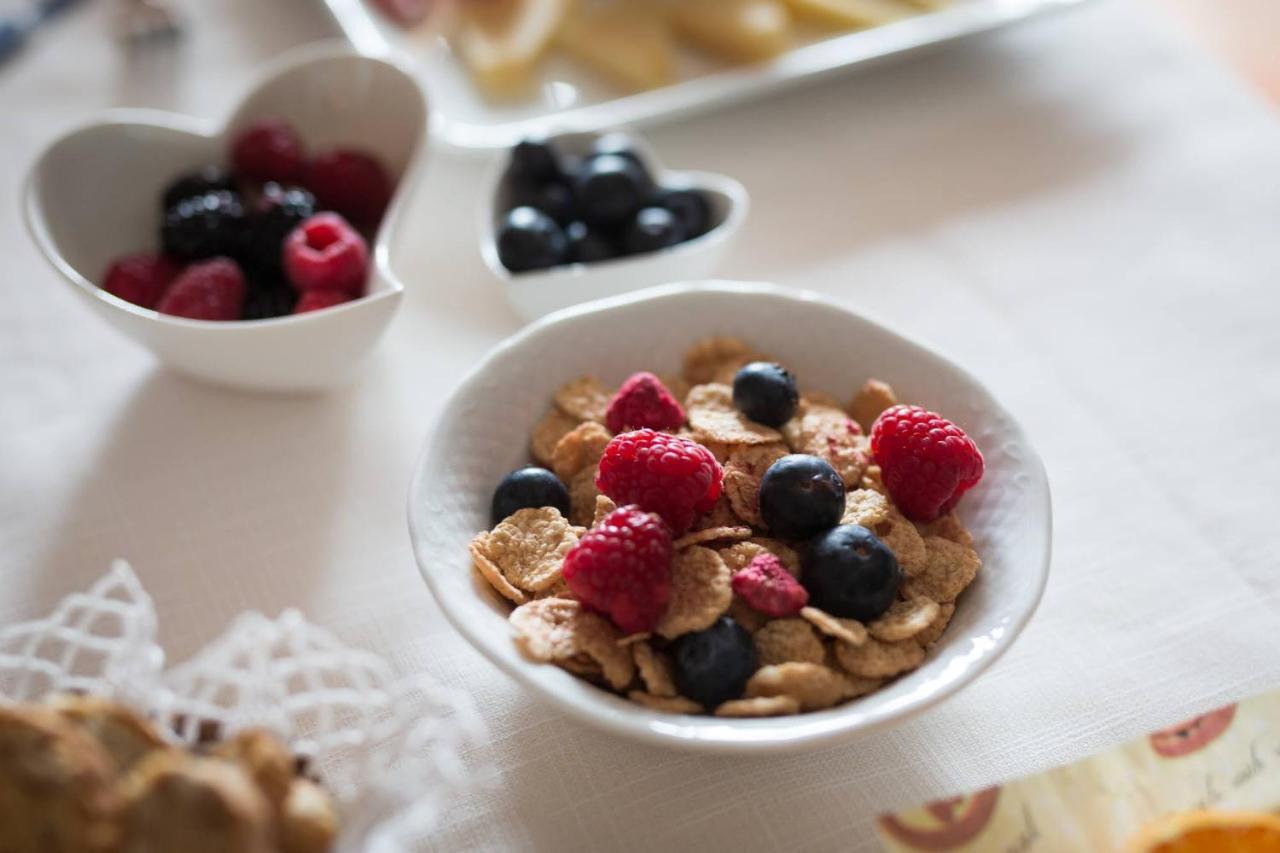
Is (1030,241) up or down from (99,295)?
up

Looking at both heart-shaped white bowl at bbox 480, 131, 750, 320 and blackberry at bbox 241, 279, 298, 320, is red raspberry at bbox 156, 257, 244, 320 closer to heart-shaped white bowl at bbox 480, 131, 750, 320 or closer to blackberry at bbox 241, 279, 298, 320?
blackberry at bbox 241, 279, 298, 320

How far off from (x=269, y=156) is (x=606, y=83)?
0.47m

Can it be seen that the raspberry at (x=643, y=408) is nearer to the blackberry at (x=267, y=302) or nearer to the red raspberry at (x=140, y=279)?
the blackberry at (x=267, y=302)

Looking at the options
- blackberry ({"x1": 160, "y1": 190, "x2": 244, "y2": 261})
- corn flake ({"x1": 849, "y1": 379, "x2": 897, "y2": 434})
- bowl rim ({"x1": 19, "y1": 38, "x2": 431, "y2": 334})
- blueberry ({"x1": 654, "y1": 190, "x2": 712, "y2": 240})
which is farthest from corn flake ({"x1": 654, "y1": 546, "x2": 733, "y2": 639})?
blackberry ({"x1": 160, "y1": 190, "x2": 244, "y2": 261})

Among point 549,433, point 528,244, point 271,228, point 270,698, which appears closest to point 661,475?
point 549,433

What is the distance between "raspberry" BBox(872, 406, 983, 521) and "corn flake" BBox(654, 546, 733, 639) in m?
0.16

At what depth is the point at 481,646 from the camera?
698 millimetres

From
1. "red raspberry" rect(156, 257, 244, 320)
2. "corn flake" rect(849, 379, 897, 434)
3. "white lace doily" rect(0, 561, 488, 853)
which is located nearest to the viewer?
"white lace doily" rect(0, 561, 488, 853)

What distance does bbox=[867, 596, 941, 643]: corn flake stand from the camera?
737 mm

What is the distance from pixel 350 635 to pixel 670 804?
0.30 m

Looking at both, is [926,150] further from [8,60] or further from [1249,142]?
[8,60]

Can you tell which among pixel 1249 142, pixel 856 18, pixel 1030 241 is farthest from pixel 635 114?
pixel 1249 142

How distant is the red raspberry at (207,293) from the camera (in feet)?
3.31

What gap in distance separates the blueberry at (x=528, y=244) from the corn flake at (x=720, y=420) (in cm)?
27
